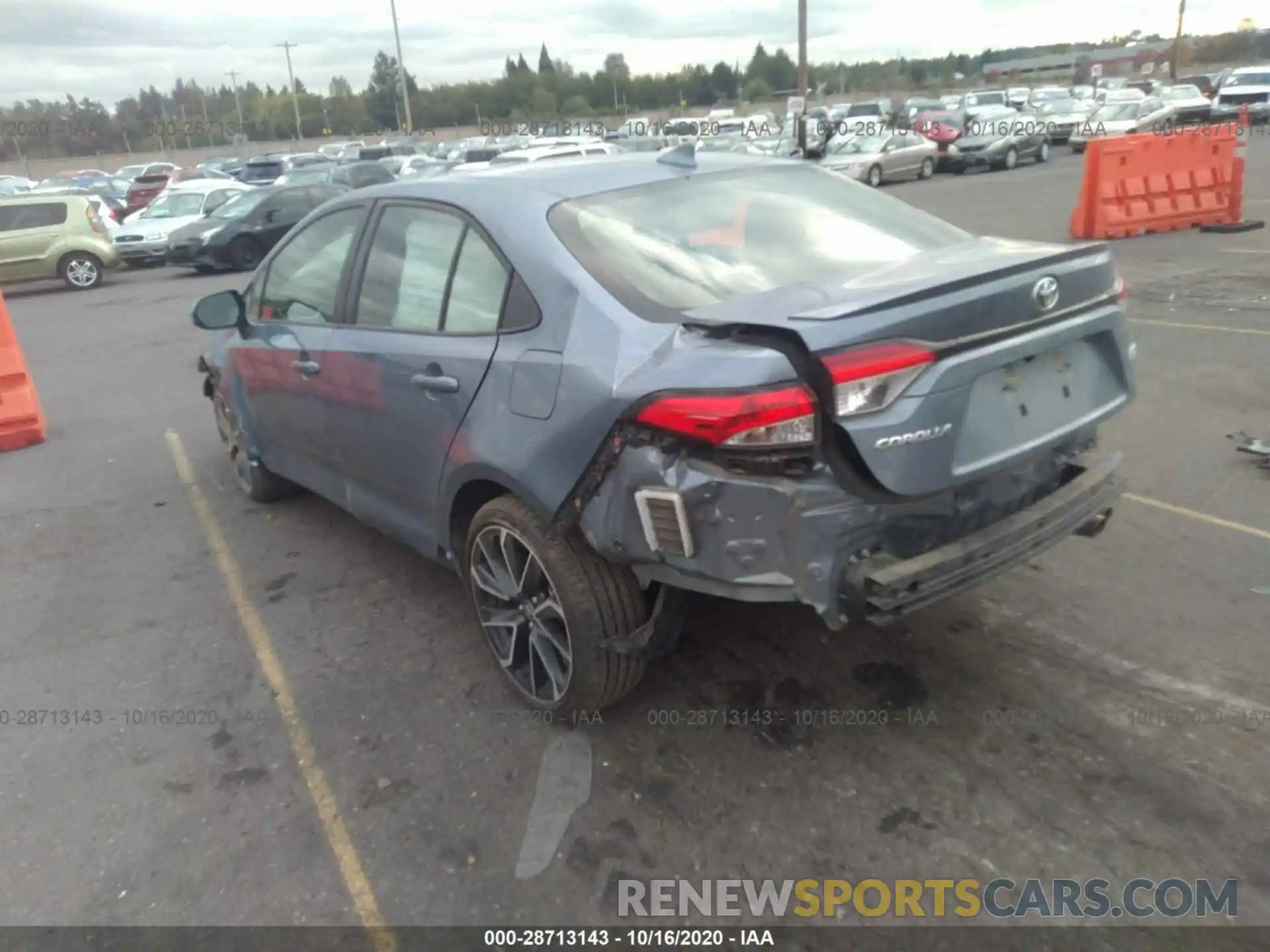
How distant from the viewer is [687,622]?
399 cm

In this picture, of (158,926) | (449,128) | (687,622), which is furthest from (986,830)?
(449,128)

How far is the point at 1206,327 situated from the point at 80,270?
17.4 metres

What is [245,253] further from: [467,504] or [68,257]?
[467,504]

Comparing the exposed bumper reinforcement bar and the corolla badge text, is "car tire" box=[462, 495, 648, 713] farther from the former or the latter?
the corolla badge text

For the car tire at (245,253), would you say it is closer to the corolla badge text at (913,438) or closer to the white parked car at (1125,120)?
the corolla badge text at (913,438)

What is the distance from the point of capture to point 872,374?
2.55 meters

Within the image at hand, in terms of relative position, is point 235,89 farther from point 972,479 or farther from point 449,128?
point 972,479

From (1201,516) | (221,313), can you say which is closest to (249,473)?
(221,313)

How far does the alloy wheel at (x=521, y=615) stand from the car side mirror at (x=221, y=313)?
2198 mm

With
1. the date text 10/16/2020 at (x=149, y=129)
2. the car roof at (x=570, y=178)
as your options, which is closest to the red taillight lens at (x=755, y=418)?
the car roof at (x=570, y=178)

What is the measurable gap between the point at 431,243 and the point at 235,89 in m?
102

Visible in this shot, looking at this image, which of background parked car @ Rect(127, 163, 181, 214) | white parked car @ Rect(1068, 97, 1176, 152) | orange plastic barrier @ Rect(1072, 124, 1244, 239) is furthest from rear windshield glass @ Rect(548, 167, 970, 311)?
white parked car @ Rect(1068, 97, 1176, 152)

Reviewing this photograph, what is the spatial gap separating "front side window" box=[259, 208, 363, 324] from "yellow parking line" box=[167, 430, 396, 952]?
1.25 m

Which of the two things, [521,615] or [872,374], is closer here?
[872,374]
